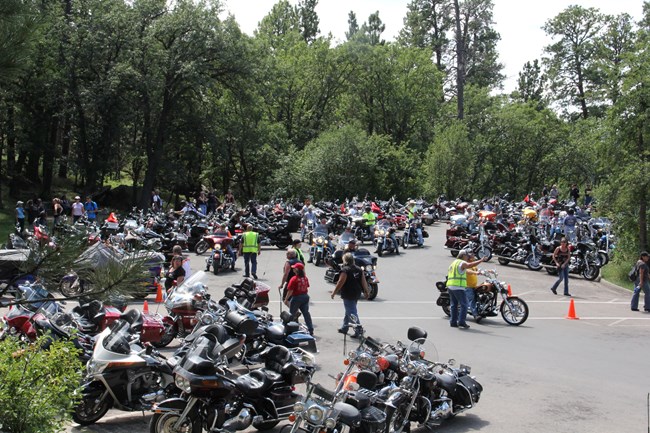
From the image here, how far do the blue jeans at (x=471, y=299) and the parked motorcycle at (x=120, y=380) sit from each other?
8770 millimetres

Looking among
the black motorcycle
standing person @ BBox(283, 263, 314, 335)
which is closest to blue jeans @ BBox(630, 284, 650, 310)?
standing person @ BBox(283, 263, 314, 335)

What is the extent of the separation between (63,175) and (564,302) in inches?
1504

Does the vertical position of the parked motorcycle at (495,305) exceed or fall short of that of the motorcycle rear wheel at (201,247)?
it falls short

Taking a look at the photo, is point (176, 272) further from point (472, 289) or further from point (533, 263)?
point (533, 263)

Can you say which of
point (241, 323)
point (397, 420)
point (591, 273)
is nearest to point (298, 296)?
point (241, 323)

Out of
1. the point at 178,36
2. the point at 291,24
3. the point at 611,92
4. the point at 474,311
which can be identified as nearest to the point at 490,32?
the point at 291,24

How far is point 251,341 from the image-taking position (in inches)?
421

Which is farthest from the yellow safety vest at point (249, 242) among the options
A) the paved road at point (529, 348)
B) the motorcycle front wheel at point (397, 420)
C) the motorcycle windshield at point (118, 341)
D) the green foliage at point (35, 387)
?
the green foliage at point (35, 387)

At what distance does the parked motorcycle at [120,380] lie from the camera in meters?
8.50

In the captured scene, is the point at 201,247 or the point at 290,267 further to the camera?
the point at 201,247

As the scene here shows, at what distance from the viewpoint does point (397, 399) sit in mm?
8258

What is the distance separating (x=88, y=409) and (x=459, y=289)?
29.7 feet

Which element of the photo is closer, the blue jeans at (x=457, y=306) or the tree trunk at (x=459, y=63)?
the blue jeans at (x=457, y=306)

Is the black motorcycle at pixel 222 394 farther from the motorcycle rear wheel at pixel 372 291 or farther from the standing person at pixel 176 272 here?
the motorcycle rear wheel at pixel 372 291
